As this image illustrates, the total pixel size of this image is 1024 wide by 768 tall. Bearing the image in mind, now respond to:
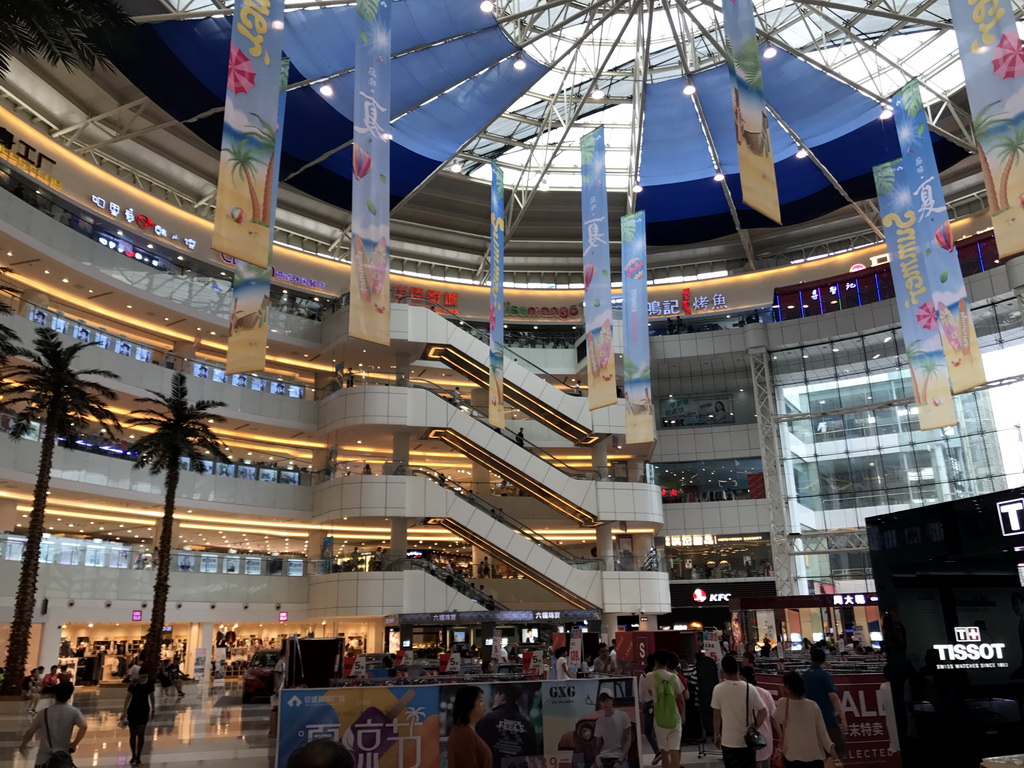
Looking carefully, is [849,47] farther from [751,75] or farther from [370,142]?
[370,142]

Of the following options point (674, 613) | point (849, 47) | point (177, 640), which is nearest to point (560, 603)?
point (674, 613)

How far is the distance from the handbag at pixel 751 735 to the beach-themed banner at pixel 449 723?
64.2 inches

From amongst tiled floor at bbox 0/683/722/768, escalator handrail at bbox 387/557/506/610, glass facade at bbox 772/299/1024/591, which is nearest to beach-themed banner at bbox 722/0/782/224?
tiled floor at bbox 0/683/722/768

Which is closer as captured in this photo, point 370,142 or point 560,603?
point 370,142

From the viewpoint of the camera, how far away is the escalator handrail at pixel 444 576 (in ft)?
110

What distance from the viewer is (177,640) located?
41.4 meters

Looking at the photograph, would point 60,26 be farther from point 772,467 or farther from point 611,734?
point 772,467

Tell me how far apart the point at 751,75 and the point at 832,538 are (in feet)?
105

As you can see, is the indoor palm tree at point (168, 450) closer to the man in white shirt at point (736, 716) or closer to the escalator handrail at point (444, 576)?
the escalator handrail at point (444, 576)

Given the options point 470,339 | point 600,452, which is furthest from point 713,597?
point 470,339

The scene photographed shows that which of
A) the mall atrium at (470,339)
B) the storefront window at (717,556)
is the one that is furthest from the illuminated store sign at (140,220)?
the storefront window at (717,556)

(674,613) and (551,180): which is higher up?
(551,180)

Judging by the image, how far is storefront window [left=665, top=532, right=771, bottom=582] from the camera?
45969 millimetres

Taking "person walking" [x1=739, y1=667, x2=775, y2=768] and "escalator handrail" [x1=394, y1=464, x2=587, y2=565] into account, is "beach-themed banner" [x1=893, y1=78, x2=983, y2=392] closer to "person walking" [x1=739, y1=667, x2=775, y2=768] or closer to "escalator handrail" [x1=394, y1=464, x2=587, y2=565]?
"person walking" [x1=739, y1=667, x2=775, y2=768]
